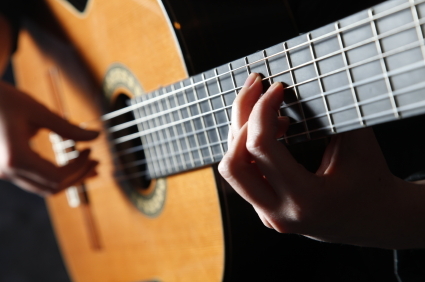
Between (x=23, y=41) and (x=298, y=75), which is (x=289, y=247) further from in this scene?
(x=23, y=41)

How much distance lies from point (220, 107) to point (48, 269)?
1421mm

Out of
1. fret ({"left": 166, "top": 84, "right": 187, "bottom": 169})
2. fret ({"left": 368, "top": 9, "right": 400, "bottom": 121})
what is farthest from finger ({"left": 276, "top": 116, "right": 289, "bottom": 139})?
fret ({"left": 166, "top": 84, "right": 187, "bottom": 169})

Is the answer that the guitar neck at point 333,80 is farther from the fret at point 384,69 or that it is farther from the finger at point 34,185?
the finger at point 34,185

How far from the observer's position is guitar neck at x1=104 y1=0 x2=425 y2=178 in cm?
40

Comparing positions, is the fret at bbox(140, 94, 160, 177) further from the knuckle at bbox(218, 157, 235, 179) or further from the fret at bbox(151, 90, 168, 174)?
the knuckle at bbox(218, 157, 235, 179)

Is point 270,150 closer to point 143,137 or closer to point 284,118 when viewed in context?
point 284,118

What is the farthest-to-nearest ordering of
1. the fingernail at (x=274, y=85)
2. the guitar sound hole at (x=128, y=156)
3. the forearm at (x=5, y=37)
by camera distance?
the forearm at (x=5, y=37) → the guitar sound hole at (x=128, y=156) → the fingernail at (x=274, y=85)

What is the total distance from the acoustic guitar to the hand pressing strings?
0.14 feet

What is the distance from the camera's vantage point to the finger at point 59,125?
906 mm

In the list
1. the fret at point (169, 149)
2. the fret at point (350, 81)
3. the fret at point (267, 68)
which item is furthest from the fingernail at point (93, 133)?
the fret at point (350, 81)

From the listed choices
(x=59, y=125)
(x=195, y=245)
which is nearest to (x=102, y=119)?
(x=59, y=125)

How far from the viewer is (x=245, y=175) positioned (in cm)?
51

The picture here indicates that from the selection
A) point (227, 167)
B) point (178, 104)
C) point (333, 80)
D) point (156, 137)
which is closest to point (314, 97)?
point (333, 80)

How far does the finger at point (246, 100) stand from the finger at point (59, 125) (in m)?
0.49
